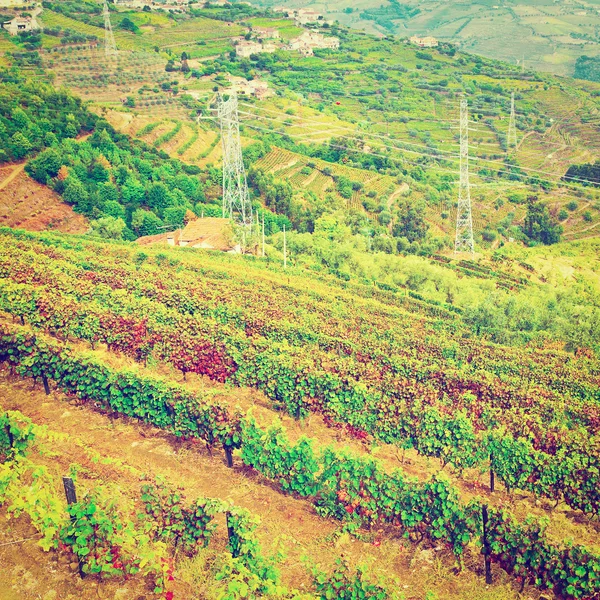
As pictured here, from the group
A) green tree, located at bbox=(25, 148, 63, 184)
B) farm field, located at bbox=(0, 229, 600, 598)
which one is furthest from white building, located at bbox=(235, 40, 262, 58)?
farm field, located at bbox=(0, 229, 600, 598)

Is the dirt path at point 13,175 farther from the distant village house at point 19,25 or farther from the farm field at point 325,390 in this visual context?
the distant village house at point 19,25

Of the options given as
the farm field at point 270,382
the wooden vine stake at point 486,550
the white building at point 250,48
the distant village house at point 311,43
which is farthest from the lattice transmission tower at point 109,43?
the wooden vine stake at point 486,550

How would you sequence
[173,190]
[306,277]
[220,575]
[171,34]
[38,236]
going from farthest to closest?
[171,34]
[173,190]
[306,277]
[38,236]
[220,575]

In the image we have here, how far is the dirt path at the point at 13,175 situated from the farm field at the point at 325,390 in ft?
61.2

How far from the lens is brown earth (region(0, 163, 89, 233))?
53281mm

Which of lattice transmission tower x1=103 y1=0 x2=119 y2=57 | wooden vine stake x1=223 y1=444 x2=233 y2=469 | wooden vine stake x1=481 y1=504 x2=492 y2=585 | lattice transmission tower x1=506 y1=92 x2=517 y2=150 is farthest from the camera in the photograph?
lattice transmission tower x1=506 y1=92 x2=517 y2=150

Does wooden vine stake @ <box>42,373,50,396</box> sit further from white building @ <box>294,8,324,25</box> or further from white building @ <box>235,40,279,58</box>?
white building @ <box>294,8,324,25</box>

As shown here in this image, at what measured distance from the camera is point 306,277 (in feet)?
161

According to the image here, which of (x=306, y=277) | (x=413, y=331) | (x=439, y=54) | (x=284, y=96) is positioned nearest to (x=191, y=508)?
(x=413, y=331)

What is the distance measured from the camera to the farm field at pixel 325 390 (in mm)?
18375

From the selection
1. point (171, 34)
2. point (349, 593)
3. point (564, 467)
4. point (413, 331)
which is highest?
point (171, 34)

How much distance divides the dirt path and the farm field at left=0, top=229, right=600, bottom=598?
18.7 m

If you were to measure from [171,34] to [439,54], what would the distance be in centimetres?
6621

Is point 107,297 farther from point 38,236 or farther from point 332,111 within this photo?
point 332,111
